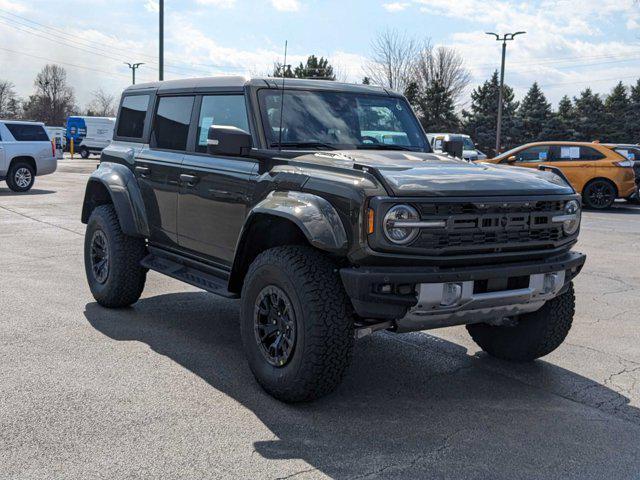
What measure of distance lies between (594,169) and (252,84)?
14861 mm

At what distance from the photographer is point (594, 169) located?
18.0 meters

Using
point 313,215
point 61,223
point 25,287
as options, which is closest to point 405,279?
point 313,215

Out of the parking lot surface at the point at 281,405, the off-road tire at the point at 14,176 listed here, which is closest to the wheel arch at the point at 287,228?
the parking lot surface at the point at 281,405

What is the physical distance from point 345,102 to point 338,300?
6.31 ft

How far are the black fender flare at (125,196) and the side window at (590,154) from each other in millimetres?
14538

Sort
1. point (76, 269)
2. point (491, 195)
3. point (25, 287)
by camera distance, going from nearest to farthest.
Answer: point (491, 195), point (25, 287), point (76, 269)

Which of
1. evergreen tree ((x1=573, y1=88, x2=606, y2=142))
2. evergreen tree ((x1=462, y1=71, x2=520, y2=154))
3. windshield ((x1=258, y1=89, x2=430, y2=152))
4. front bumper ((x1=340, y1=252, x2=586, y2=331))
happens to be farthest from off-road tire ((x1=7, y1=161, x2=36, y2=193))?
evergreen tree ((x1=573, y1=88, x2=606, y2=142))

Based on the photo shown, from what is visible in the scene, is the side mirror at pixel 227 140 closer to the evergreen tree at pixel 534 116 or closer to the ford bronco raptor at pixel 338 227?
the ford bronco raptor at pixel 338 227

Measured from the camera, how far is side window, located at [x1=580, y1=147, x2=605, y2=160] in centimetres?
1805

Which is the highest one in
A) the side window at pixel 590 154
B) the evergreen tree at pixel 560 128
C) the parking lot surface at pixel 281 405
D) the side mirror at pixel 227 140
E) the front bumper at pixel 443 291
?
the evergreen tree at pixel 560 128

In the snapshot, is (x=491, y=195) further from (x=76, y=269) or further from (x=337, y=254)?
(x=76, y=269)

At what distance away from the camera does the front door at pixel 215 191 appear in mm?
4801

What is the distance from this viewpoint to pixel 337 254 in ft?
12.8

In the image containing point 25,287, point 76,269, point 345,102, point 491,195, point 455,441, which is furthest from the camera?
point 76,269
